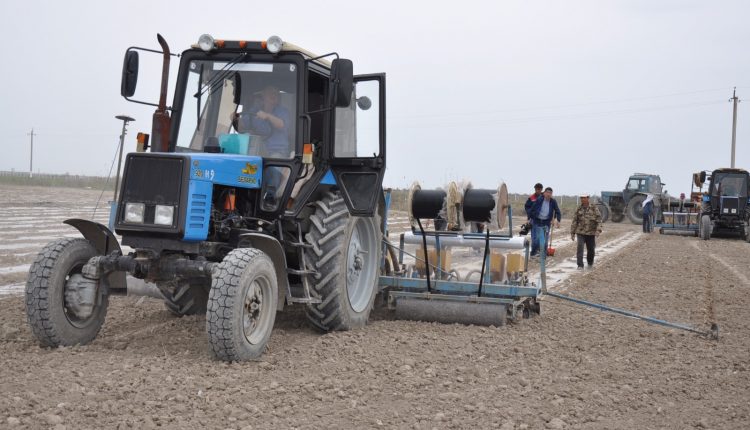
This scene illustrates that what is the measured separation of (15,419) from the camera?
4273 mm

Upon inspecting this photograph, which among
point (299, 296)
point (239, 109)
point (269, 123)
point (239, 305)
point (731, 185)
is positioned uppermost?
point (731, 185)

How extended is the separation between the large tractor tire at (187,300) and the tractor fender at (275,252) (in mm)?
1146

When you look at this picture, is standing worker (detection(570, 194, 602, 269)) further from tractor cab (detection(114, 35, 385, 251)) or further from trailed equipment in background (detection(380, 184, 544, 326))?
tractor cab (detection(114, 35, 385, 251))

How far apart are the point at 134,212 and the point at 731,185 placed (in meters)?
27.1

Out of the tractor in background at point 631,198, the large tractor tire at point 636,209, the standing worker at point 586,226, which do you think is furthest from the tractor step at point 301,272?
the large tractor tire at point 636,209

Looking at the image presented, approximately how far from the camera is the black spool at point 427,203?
9.15 meters

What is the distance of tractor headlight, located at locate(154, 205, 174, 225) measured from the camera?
5785mm

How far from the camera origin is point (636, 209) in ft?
124

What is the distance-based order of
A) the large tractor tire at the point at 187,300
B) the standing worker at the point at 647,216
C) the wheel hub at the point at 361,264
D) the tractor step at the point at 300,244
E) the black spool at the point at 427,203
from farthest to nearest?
the standing worker at the point at 647,216, the black spool at the point at 427,203, the wheel hub at the point at 361,264, the large tractor tire at the point at 187,300, the tractor step at the point at 300,244

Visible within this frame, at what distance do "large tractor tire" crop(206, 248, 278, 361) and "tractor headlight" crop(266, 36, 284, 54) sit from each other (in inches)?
73.7

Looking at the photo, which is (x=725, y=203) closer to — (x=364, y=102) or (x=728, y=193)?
(x=728, y=193)

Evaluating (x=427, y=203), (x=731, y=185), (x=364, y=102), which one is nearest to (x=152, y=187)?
(x=364, y=102)

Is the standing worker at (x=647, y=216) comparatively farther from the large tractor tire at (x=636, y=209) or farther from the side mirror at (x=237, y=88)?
the side mirror at (x=237, y=88)

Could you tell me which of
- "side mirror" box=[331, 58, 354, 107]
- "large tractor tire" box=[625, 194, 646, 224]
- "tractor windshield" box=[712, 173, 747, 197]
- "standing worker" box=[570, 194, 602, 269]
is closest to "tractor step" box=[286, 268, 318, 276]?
"side mirror" box=[331, 58, 354, 107]
